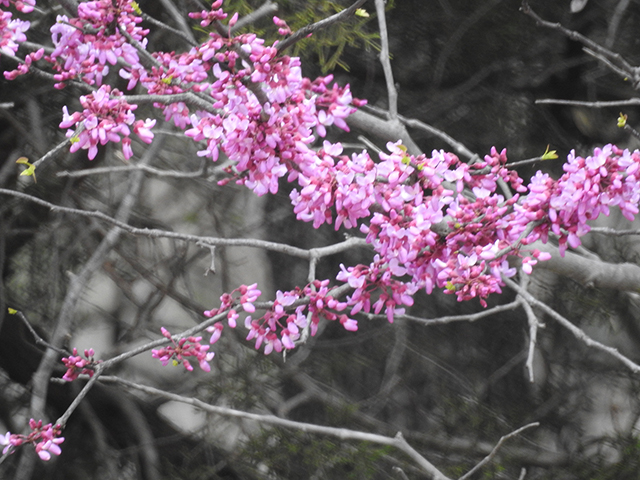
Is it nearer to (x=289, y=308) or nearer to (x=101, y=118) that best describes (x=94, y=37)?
(x=101, y=118)

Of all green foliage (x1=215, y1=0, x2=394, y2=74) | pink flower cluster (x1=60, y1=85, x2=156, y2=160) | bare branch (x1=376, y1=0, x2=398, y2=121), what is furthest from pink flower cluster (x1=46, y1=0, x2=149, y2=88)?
bare branch (x1=376, y1=0, x2=398, y2=121)

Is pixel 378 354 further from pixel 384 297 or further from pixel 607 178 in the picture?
pixel 607 178

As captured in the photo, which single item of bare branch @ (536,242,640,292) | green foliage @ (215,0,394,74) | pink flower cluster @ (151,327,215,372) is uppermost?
green foliage @ (215,0,394,74)

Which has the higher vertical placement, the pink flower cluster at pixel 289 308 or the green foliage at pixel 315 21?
the green foliage at pixel 315 21

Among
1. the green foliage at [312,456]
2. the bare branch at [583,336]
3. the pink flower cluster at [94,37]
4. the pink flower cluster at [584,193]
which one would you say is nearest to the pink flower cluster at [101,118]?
the pink flower cluster at [94,37]

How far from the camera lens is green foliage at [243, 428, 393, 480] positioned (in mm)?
1615

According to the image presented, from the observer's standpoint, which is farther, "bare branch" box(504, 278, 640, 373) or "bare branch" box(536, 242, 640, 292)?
"bare branch" box(536, 242, 640, 292)

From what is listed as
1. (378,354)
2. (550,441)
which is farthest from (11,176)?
(550,441)

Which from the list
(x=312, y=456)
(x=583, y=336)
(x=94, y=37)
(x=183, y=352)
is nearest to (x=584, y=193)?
(x=583, y=336)

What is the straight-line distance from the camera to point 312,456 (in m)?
1.66

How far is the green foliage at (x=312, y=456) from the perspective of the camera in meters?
1.62

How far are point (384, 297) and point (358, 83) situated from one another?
4.12 ft

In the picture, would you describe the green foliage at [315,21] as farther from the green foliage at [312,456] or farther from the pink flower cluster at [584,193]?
the green foliage at [312,456]

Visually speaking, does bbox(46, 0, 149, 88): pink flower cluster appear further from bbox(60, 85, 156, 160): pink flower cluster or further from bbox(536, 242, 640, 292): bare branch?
bbox(536, 242, 640, 292): bare branch
